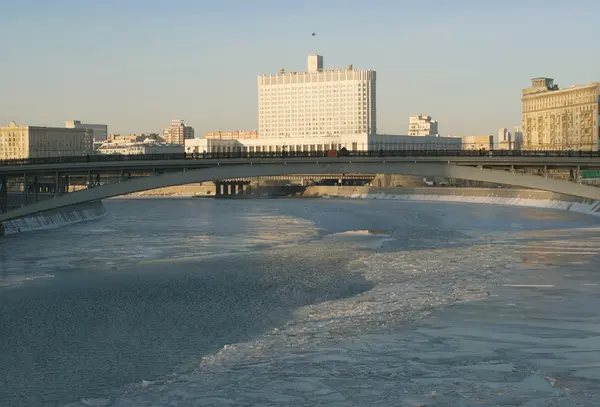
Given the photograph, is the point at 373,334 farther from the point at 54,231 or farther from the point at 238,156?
the point at 54,231

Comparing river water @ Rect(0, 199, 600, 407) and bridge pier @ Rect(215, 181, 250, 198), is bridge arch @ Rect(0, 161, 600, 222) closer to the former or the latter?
A: river water @ Rect(0, 199, 600, 407)

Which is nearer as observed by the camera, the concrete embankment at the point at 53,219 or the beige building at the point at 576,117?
the concrete embankment at the point at 53,219

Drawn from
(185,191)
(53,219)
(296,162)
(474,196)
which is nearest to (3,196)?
(53,219)

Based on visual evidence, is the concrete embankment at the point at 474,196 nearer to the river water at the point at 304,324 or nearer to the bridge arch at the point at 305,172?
the bridge arch at the point at 305,172

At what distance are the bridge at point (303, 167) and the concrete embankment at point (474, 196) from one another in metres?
25.4

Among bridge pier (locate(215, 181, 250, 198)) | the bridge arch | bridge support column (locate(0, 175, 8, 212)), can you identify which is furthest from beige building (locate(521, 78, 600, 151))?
bridge support column (locate(0, 175, 8, 212))

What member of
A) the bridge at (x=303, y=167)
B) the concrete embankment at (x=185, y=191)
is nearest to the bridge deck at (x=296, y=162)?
the bridge at (x=303, y=167)

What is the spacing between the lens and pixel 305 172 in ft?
221

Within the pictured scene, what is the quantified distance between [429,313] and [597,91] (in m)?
160

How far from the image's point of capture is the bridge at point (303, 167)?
65.4m

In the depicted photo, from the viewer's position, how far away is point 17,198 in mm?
91688

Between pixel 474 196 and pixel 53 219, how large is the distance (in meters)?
71.8

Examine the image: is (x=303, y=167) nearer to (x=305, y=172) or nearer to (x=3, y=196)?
(x=305, y=172)

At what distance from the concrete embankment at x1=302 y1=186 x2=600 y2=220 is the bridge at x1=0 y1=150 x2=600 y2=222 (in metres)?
25.4
